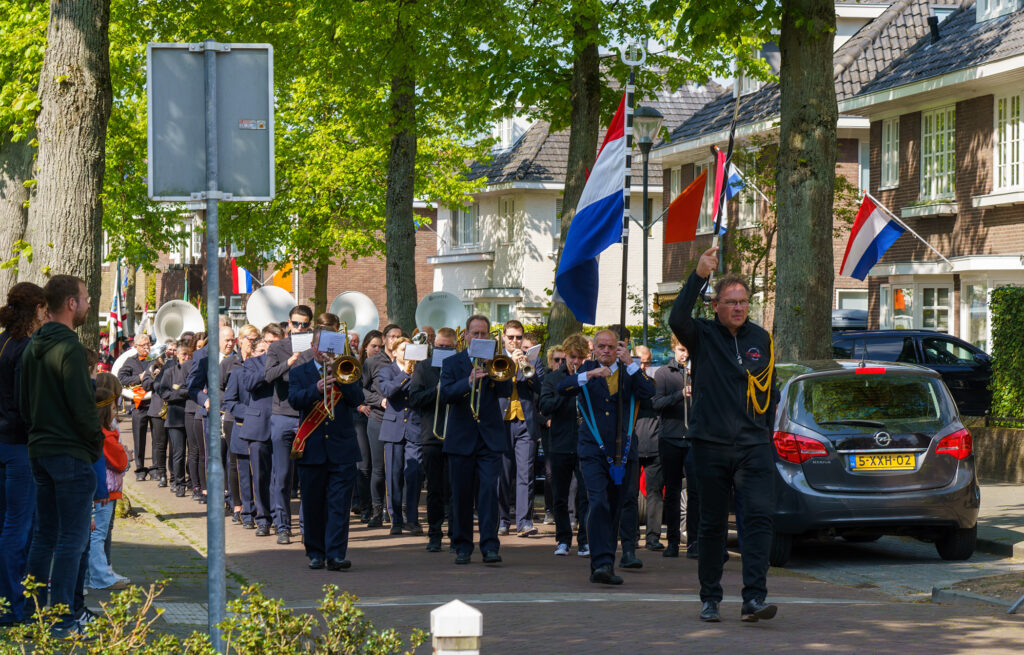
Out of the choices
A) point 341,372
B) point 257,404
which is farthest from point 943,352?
point 341,372

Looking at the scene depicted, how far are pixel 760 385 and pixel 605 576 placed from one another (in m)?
2.33

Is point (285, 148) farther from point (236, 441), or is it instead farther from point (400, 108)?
point (236, 441)

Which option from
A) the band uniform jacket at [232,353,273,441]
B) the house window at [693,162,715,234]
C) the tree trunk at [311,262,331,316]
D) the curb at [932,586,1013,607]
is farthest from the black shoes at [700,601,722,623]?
the tree trunk at [311,262,331,316]

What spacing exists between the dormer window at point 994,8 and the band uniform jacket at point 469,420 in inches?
755

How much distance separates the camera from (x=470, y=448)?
11820 millimetres

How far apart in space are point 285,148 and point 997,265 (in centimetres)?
2259

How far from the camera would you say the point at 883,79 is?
29.4m

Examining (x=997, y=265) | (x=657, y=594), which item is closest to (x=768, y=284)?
(x=997, y=265)

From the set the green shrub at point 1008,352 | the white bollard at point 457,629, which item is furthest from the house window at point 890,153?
the white bollard at point 457,629

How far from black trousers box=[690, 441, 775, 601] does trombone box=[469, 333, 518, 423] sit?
3.26m

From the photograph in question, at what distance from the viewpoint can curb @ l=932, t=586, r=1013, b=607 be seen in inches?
367

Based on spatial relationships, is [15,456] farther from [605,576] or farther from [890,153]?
[890,153]

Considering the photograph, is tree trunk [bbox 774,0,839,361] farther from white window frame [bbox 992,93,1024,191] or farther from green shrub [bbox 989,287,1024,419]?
white window frame [bbox 992,93,1024,191]

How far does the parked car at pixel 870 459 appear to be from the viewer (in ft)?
37.2
